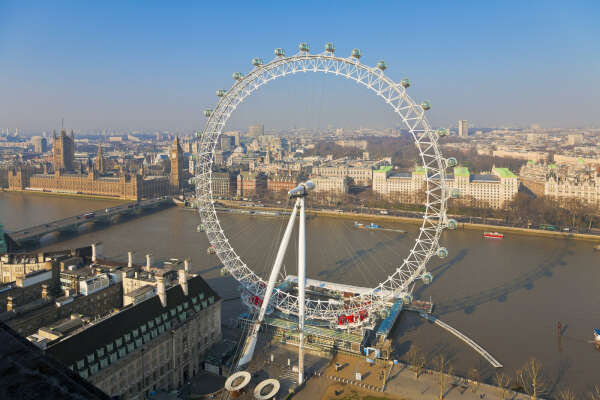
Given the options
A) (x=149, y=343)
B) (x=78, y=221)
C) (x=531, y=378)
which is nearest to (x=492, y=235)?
(x=531, y=378)

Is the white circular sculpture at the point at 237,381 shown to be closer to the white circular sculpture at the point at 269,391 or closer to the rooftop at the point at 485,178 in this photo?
the white circular sculpture at the point at 269,391

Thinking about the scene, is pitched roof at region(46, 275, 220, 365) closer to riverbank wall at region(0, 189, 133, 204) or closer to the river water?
the river water

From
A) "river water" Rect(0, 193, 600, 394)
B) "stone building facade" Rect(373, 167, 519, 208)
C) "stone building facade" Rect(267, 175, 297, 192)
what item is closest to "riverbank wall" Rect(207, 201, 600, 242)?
"river water" Rect(0, 193, 600, 394)

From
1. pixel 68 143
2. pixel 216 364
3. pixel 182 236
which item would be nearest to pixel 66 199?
pixel 68 143

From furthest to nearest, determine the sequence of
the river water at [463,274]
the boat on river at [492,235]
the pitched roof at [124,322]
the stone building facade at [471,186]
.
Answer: the stone building facade at [471,186], the boat on river at [492,235], the river water at [463,274], the pitched roof at [124,322]

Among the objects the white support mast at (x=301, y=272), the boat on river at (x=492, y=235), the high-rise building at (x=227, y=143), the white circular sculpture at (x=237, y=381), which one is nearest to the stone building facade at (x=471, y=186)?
the boat on river at (x=492, y=235)

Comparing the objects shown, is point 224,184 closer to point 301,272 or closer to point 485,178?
point 485,178
